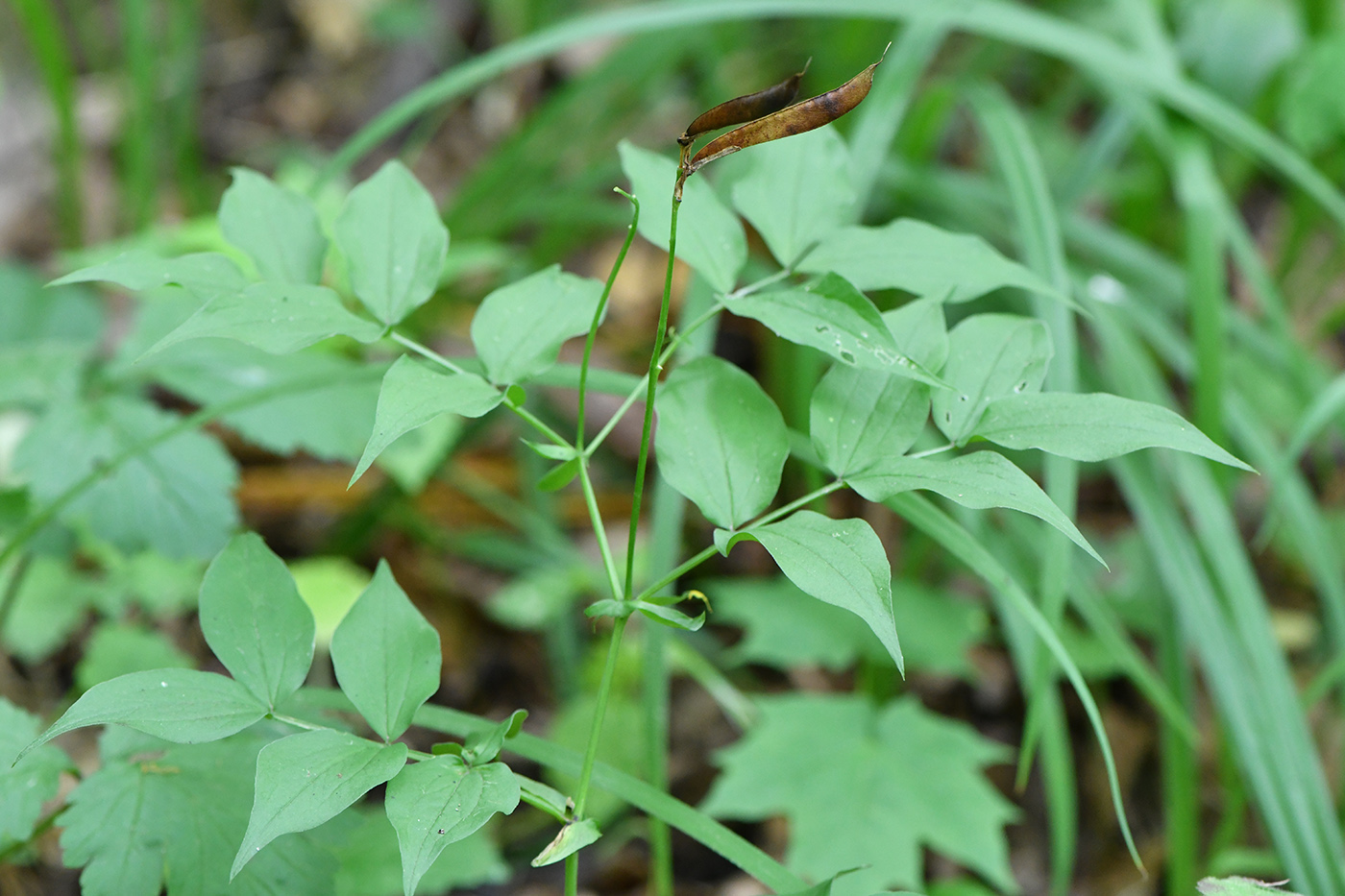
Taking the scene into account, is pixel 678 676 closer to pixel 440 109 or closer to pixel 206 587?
pixel 206 587

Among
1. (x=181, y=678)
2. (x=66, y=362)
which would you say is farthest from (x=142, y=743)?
(x=66, y=362)

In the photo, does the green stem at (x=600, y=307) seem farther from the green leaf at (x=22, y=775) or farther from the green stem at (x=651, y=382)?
the green leaf at (x=22, y=775)

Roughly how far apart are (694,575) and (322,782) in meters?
1.14

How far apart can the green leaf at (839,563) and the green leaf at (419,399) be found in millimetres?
169

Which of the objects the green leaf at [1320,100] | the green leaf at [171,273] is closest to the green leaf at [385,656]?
the green leaf at [171,273]

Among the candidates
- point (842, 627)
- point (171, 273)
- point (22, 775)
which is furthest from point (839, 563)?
point (842, 627)

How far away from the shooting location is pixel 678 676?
5.08ft

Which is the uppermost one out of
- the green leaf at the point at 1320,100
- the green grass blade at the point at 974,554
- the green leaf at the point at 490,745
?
the green leaf at the point at 1320,100

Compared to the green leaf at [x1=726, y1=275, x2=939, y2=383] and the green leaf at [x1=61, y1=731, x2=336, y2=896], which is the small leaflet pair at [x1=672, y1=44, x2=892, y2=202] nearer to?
the green leaf at [x1=726, y1=275, x2=939, y2=383]

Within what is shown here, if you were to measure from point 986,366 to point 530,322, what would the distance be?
288mm

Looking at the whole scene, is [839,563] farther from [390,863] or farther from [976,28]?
[976,28]

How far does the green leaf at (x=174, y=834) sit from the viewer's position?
0.58 meters

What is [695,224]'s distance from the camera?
2.04 feet

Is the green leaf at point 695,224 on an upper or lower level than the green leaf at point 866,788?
upper
